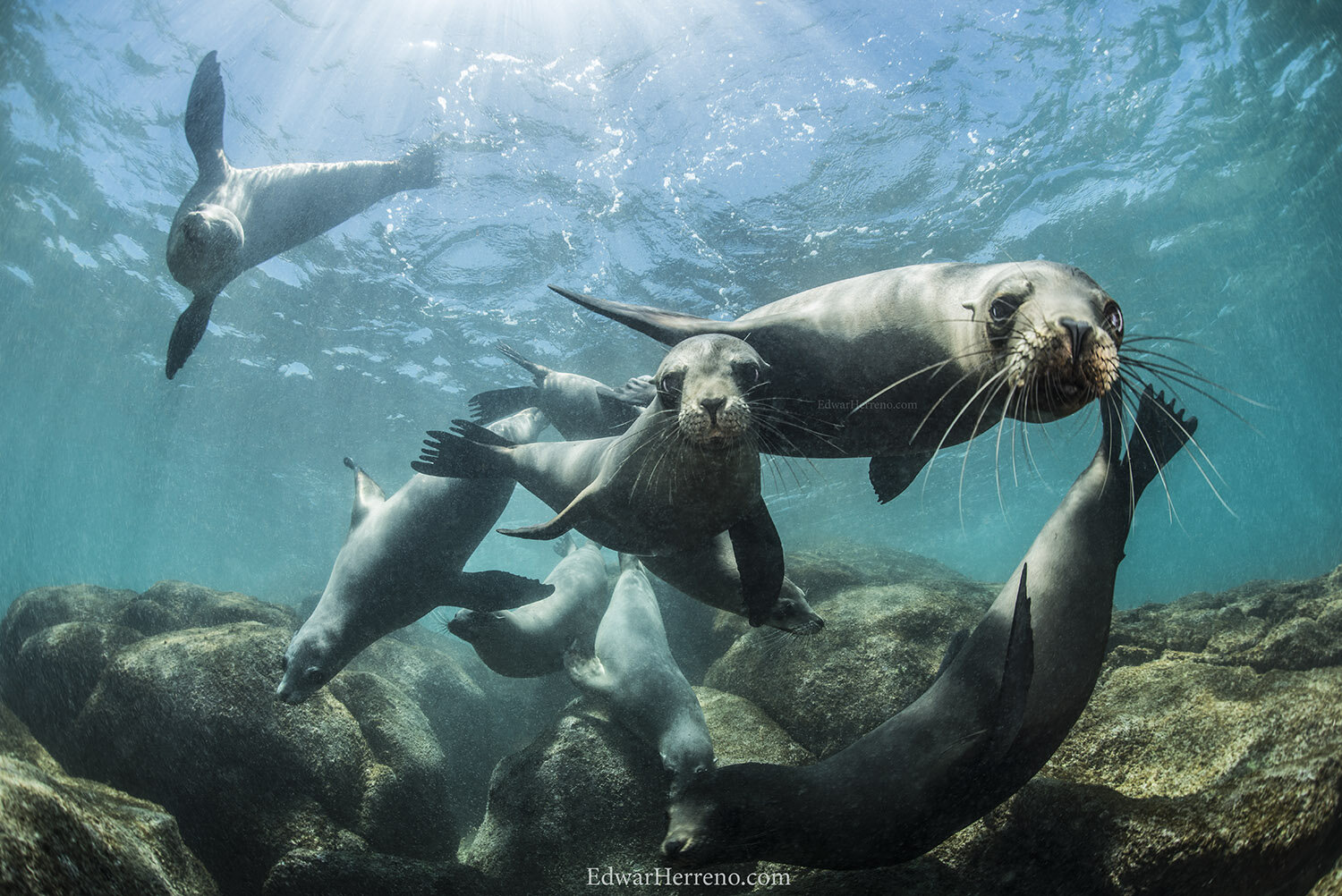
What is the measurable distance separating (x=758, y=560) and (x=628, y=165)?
9318 mm

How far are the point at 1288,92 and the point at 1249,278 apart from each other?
7.62 meters

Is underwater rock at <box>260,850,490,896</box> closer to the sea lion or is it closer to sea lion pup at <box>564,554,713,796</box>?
sea lion pup at <box>564,554,713,796</box>

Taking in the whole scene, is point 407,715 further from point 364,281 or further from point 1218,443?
point 1218,443

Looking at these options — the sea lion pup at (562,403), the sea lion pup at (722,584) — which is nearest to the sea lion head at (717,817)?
the sea lion pup at (722,584)

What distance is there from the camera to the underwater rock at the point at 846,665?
4.13m

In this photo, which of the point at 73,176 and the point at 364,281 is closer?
the point at 73,176

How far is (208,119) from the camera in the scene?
5.49 m

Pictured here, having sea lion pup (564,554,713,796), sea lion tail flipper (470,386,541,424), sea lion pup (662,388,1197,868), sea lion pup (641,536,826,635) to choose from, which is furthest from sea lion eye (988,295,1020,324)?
sea lion tail flipper (470,386,541,424)

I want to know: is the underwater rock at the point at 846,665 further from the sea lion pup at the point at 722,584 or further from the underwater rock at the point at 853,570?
the underwater rock at the point at 853,570

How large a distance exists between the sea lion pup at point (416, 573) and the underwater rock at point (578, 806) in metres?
1.16

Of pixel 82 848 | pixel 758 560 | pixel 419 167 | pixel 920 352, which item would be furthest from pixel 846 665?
pixel 419 167

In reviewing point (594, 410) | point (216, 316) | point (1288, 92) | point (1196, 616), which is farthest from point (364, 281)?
point (1288, 92)

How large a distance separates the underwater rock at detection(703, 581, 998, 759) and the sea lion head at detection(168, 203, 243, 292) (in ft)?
18.6

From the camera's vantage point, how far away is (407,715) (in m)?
4.89
